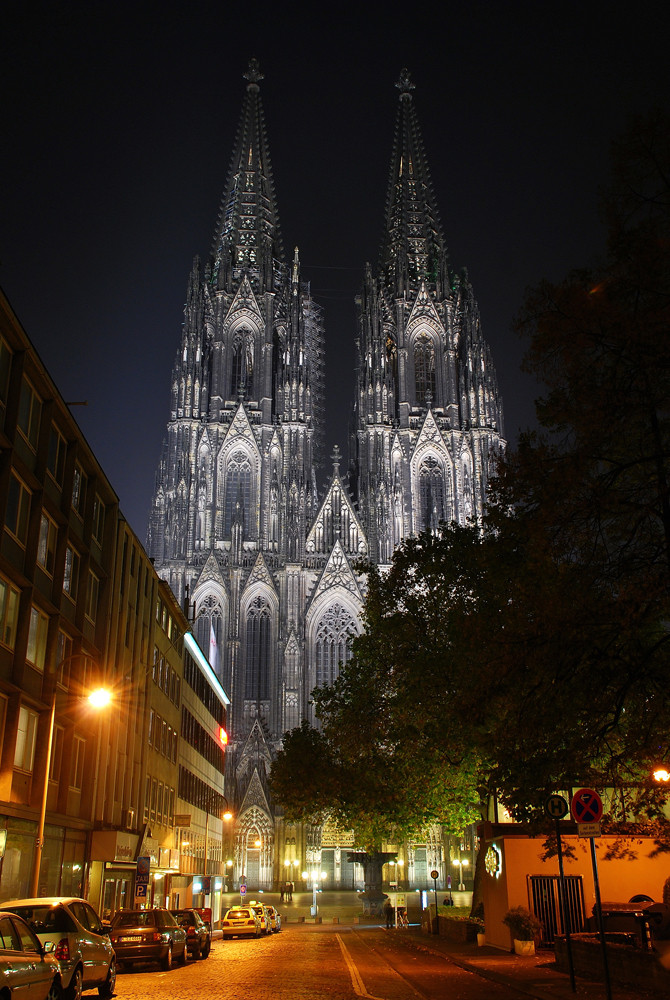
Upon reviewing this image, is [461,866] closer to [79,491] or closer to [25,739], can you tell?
[79,491]

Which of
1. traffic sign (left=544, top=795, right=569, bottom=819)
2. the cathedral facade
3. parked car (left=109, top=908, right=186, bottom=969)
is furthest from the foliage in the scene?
the cathedral facade

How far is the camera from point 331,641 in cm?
6875

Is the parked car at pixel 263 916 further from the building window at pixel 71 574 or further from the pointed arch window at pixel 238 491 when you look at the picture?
the pointed arch window at pixel 238 491

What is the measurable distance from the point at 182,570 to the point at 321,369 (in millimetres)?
35872

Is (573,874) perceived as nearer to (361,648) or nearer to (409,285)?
(361,648)

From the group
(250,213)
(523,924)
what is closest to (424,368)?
(250,213)

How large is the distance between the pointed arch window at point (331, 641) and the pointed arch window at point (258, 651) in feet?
11.6

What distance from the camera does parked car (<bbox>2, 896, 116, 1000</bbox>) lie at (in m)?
12.4

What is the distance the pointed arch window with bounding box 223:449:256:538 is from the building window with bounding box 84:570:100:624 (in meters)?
41.6

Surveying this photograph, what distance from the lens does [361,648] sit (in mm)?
36625

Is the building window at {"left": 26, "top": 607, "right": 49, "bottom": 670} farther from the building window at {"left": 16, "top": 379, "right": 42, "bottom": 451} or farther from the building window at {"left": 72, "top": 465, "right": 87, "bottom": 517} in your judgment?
the building window at {"left": 72, "top": 465, "right": 87, "bottom": 517}

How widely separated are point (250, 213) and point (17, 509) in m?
69.6

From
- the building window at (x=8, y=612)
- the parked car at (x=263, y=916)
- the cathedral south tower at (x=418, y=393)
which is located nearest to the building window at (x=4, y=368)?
the building window at (x=8, y=612)

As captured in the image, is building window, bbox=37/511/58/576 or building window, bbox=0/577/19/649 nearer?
building window, bbox=0/577/19/649
